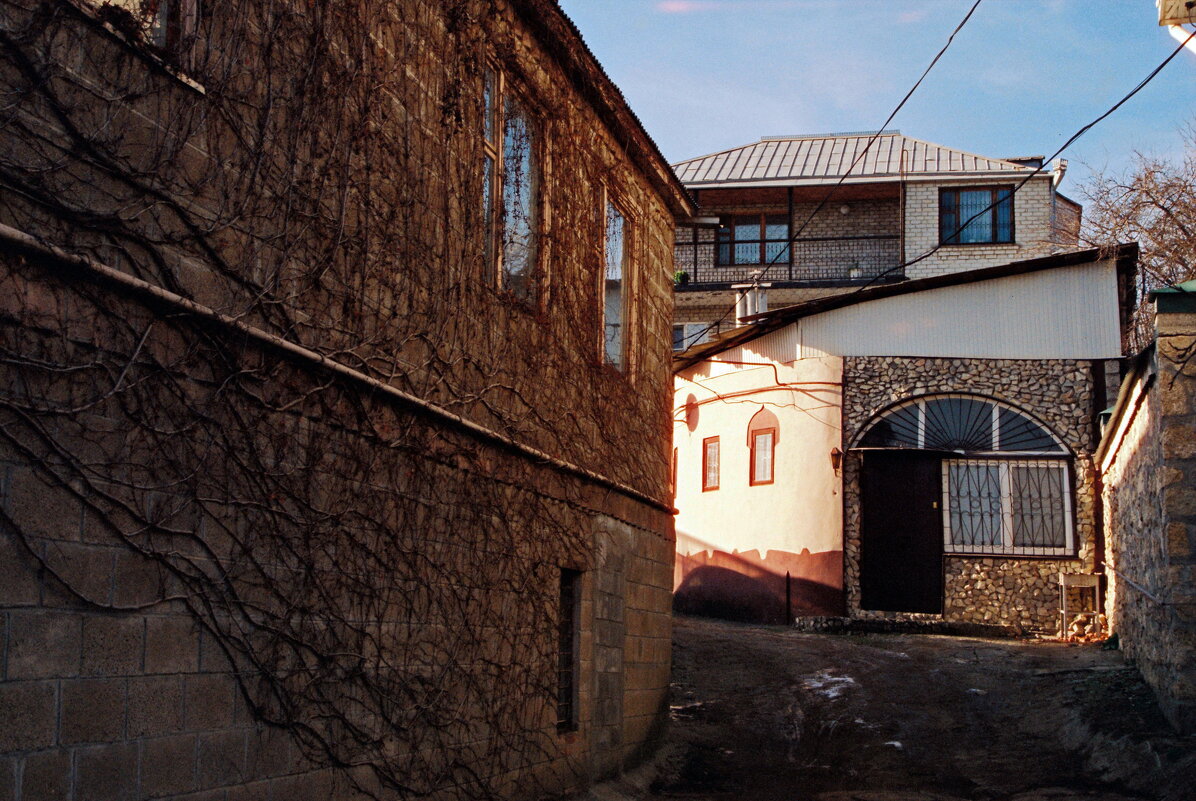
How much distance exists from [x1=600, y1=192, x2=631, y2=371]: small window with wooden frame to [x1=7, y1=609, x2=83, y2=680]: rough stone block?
21.3 feet

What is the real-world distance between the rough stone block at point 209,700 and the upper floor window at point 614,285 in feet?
19.1

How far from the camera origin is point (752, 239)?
2720cm

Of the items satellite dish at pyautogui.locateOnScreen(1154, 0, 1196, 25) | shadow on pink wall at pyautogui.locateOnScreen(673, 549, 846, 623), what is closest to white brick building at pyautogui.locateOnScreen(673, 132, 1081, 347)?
shadow on pink wall at pyautogui.locateOnScreen(673, 549, 846, 623)

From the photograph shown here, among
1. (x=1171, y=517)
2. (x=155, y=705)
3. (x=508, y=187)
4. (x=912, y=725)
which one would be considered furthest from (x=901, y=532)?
(x=155, y=705)

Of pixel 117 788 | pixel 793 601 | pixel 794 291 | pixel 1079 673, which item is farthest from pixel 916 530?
pixel 117 788

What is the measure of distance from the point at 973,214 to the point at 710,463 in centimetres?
904

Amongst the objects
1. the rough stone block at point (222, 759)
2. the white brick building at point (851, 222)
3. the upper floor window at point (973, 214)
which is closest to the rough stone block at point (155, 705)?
the rough stone block at point (222, 759)

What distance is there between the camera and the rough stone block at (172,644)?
452 centimetres

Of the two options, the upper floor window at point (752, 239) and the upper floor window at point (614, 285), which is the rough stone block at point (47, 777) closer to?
the upper floor window at point (614, 285)

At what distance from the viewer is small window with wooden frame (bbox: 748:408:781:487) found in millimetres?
20359

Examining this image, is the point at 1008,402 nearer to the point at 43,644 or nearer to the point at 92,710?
the point at 92,710

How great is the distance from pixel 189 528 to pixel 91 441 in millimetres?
623

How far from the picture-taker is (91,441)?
4250 millimetres

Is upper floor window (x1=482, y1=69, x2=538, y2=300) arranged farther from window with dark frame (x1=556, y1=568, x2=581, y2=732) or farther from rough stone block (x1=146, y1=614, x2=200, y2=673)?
rough stone block (x1=146, y1=614, x2=200, y2=673)
